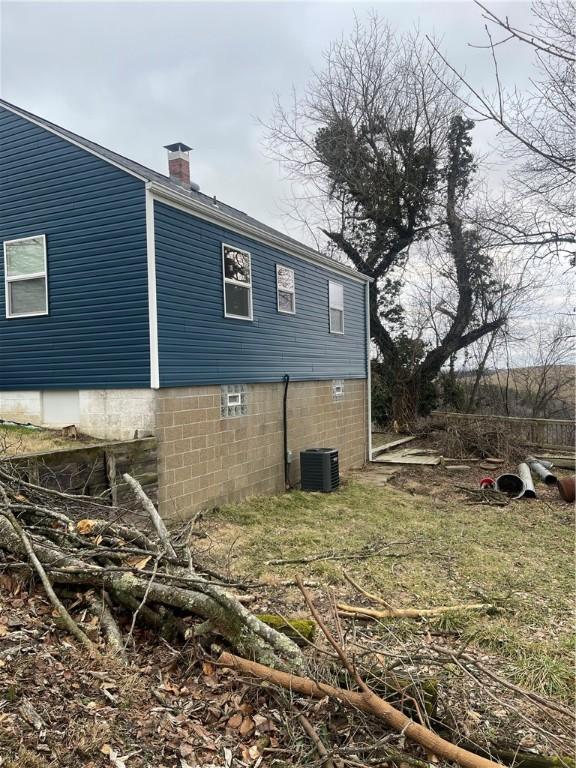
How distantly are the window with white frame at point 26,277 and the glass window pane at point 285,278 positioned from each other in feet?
14.3

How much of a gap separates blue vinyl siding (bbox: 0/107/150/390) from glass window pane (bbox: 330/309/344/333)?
259 inches

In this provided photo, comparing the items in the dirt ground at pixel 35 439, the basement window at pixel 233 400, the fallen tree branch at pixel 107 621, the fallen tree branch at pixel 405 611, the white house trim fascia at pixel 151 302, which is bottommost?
the fallen tree branch at pixel 405 611

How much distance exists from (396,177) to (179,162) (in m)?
10.1

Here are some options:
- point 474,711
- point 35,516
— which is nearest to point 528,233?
point 474,711

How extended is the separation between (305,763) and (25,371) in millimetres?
7341

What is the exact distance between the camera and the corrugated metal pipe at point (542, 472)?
1109 cm

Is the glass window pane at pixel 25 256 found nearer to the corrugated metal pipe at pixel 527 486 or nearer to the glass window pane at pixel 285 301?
the glass window pane at pixel 285 301

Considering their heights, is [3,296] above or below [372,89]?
below

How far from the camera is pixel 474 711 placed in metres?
2.82

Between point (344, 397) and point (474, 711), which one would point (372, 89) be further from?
point (474, 711)

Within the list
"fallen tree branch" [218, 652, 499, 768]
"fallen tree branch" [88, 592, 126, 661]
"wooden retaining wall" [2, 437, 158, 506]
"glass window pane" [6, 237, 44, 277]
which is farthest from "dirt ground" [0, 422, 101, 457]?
"fallen tree branch" [218, 652, 499, 768]

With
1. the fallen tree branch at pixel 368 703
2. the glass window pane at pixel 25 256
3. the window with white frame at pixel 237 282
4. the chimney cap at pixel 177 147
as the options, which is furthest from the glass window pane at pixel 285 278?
the fallen tree branch at pixel 368 703

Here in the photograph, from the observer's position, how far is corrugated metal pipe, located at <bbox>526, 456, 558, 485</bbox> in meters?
11.1

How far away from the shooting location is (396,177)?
1959 cm
